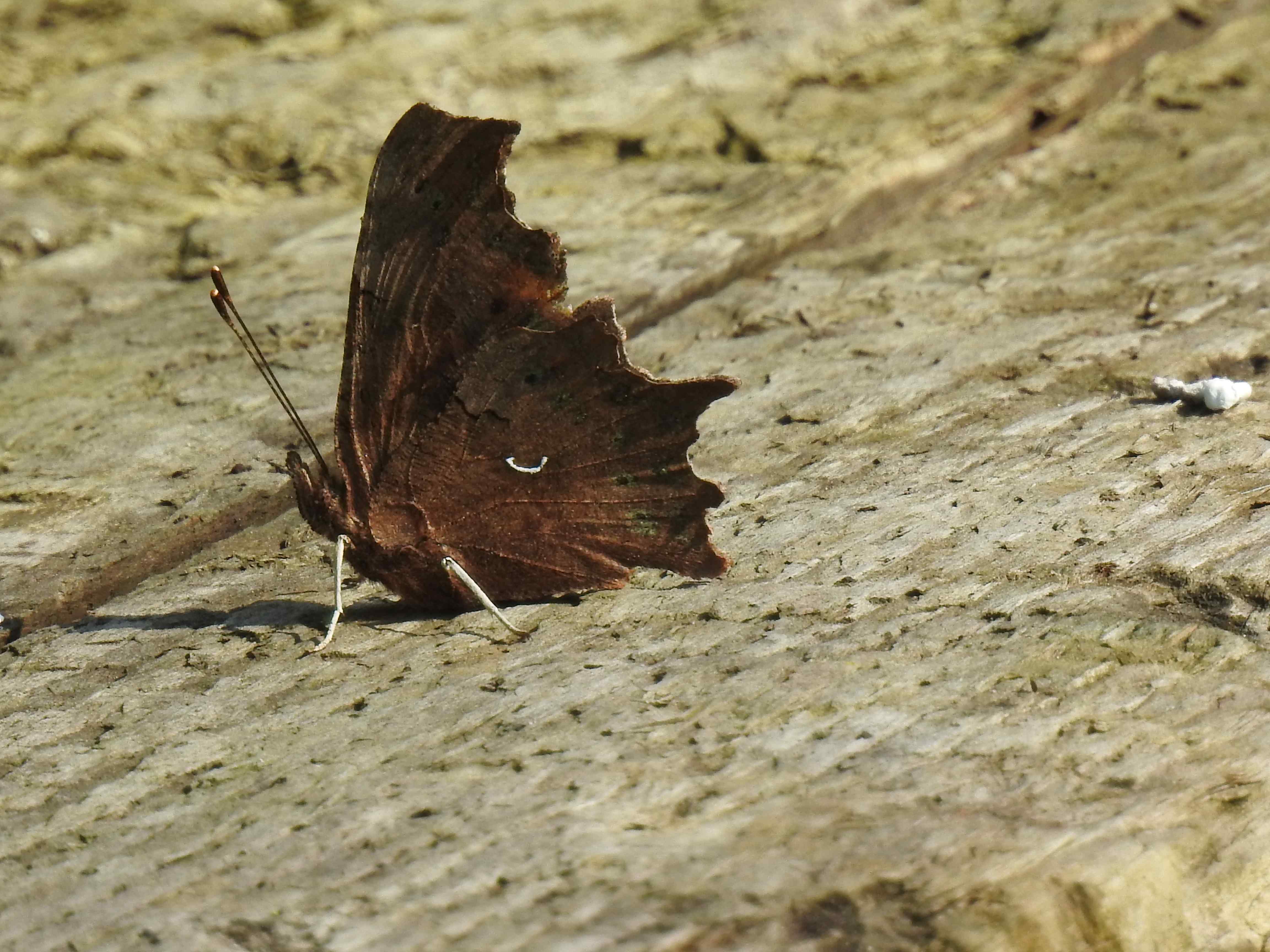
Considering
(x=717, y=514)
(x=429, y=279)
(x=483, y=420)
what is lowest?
(x=717, y=514)

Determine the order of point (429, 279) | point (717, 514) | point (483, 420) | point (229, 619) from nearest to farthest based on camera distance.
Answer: point (429, 279) < point (483, 420) < point (229, 619) < point (717, 514)

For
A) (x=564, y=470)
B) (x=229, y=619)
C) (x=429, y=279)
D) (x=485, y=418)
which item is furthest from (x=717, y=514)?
(x=229, y=619)

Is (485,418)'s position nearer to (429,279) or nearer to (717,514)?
(429,279)

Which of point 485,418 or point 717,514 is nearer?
point 485,418

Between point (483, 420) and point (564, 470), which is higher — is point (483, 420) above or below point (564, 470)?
above

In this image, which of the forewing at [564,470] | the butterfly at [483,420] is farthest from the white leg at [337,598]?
the forewing at [564,470]

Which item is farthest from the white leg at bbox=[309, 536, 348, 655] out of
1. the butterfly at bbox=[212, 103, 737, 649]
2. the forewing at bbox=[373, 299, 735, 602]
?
the forewing at bbox=[373, 299, 735, 602]

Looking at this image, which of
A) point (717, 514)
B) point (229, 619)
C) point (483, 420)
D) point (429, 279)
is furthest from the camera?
point (717, 514)
